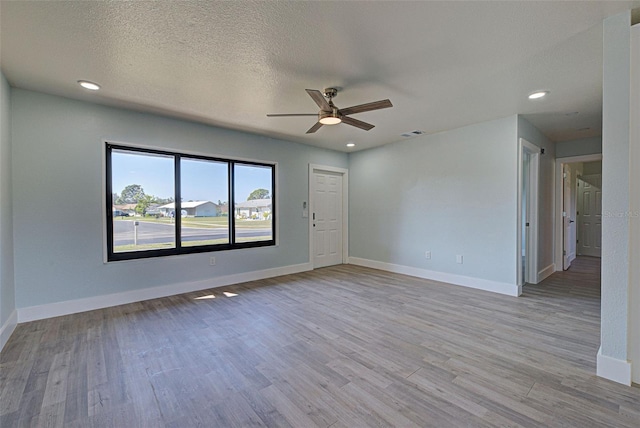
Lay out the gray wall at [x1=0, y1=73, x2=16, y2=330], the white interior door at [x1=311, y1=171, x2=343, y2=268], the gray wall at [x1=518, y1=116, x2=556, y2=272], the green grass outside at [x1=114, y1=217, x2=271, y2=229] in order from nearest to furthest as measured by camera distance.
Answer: the gray wall at [x1=0, y1=73, x2=16, y2=330] → the green grass outside at [x1=114, y1=217, x2=271, y2=229] → the gray wall at [x1=518, y1=116, x2=556, y2=272] → the white interior door at [x1=311, y1=171, x2=343, y2=268]

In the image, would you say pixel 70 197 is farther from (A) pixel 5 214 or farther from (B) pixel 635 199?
(B) pixel 635 199

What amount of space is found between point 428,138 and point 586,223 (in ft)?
18.7

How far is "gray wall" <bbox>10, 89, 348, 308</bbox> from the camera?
119 inches

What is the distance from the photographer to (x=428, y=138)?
16.1ft

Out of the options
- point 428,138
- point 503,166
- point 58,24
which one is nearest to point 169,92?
point 58,24

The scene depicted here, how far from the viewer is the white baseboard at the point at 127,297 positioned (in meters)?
3.10

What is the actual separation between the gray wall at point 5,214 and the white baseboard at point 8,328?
3 centimetres

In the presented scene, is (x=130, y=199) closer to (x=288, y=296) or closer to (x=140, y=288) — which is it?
(x=140, y=288)

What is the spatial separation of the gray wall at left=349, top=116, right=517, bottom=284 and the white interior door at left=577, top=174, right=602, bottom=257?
16.9ft

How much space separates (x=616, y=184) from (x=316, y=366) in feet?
8.29

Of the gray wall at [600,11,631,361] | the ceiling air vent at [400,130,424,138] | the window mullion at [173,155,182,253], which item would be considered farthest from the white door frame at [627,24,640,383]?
the window mullion at [173,155,182,253]

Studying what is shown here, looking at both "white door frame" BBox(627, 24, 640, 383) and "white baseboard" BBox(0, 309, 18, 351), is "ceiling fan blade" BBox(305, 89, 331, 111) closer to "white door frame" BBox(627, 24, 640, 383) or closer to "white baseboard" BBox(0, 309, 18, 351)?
"white door frame" BBox(627, 24, 640, 383)

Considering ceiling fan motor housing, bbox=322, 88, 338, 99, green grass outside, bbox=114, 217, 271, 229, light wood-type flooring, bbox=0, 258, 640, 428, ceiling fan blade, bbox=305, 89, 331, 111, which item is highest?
ceiling fan motor housing, bbox=322, 88, 338, 99

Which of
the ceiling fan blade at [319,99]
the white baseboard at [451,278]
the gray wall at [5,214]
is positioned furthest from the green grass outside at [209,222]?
the ceiling fan blade at [319,99]
